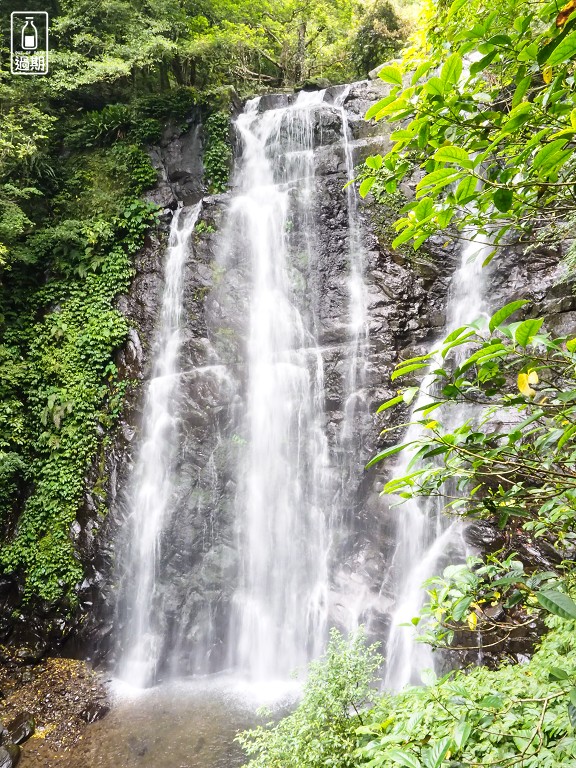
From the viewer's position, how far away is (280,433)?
340 inches

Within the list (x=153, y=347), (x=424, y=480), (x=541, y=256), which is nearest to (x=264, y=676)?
(x=153, y=347)

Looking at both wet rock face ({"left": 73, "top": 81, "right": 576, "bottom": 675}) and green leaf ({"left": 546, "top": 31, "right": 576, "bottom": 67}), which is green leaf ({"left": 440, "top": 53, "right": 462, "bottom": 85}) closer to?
green leaf ({"left": 546, "top": 31, "right": 576, "bottom": 67})

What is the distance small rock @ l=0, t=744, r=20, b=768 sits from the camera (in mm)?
5418

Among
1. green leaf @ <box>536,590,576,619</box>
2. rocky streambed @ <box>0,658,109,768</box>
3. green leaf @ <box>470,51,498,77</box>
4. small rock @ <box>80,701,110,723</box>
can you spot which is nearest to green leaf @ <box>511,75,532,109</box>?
green leaf @ <box>470,51,498,77</box>

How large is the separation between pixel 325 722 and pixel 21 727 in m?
5.09

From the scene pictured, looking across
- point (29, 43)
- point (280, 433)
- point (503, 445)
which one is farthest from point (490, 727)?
point (29, 43)

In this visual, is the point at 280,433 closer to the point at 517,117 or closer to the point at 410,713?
the point at 410,713

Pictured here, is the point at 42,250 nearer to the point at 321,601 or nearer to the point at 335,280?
the point at 335,280

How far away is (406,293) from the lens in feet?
28.8

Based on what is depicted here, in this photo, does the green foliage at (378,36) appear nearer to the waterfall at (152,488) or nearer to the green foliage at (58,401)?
→ the waterfall at (152,488)

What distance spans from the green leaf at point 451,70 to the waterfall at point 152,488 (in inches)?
321

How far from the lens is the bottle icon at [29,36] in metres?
10.5

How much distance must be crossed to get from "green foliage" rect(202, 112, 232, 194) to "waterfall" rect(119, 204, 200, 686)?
2.20 meters

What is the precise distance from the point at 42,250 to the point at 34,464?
476 cm
